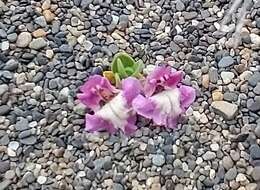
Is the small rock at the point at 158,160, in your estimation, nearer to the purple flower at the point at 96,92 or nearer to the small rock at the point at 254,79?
the purple flower at the point at 96,92

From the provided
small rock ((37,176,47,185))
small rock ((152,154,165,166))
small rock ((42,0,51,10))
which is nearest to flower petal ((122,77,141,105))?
small rock ((152,154,165,166))

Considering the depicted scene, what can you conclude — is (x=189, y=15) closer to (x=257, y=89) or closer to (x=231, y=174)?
(x=257, y=89)

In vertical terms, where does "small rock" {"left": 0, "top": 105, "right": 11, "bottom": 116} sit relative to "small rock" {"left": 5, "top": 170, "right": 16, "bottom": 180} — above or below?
above

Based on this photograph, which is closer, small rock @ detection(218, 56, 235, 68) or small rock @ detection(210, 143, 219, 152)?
small rock @ detection(210, 143, 219, 152)

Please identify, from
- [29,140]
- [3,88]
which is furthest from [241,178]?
[3,88]

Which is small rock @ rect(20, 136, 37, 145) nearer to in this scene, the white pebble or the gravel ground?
Answer: the gravel ground

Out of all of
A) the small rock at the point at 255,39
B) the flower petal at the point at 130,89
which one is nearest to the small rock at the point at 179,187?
the flower petal at the point at 130,89

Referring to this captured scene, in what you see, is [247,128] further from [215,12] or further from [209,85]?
[215,12]

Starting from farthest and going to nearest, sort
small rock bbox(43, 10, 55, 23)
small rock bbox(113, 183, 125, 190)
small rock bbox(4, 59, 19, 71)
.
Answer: small rock bbox(43, 10, 55, 23), small rock bbox(4, 59, 19, 71), small rock bbox(113, 183, 125, 190)
